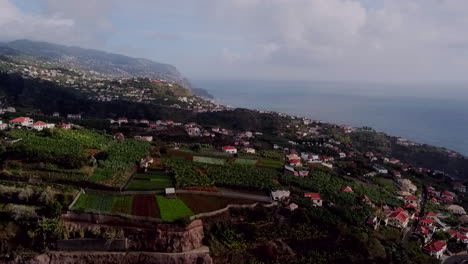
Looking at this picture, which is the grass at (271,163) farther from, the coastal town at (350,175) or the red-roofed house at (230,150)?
the red-roofed house at (230,150)

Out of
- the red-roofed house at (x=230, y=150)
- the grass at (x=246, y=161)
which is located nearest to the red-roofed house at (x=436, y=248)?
the grass at (x=246, y=161)

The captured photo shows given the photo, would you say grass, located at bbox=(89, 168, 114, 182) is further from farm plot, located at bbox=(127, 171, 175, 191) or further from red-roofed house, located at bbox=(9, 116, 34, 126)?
red-roofed house, located at bbox=(9, 116, 34, 126)

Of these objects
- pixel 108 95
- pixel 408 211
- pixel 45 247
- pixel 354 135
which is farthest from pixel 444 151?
pixel 45 247

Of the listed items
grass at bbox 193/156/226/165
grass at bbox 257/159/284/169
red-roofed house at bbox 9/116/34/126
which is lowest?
grass at bbox 257/159/284/169

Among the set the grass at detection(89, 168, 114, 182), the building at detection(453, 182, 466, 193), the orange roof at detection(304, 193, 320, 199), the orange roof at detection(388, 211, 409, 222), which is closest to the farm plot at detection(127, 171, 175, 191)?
the grass at detection(89, 168, 114, 182)

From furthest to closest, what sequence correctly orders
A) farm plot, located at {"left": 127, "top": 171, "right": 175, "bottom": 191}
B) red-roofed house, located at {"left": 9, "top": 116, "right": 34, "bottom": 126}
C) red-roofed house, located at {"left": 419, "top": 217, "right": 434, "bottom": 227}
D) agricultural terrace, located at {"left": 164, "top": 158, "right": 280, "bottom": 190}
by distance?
red-roofed house, located at {"left": 9, "top": 116, "right": 34, "bottom": 126}
red-roofed house, located at {"left": 419, "top": 217, "right": 434, "bottom": 227}
agricultural terrace, located at {"left": 164, "top": 158, "right": 280, "bottom": 190}
farm plot, located at {"left": 127, "top": 171, "right": 175, "bottom": 191}

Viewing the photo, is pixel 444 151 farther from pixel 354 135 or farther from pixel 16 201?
pixel 16 201

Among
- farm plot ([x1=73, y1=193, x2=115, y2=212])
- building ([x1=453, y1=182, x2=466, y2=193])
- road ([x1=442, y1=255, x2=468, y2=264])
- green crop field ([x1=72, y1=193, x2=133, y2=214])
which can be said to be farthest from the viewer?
building ([x1=453, y1=182, x2=466, y2=193])
